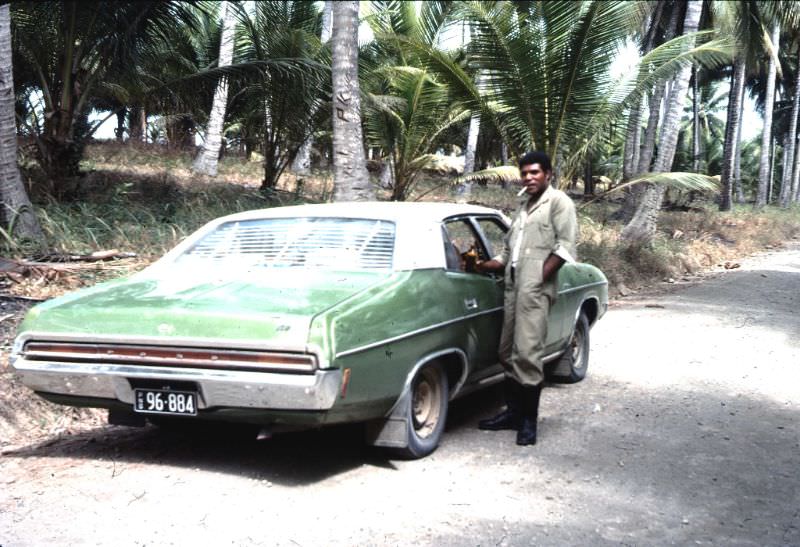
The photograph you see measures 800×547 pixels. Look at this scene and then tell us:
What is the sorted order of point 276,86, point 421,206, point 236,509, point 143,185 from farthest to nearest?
point 143,185 < point 276,86 < point 421,206 < point 236,509

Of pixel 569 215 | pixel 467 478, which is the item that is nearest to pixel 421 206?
pixel 569 215

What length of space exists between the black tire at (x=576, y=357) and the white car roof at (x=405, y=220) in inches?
74.1

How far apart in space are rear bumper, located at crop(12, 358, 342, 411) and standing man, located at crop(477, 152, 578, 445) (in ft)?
5.43

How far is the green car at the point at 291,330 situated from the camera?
12.9ft

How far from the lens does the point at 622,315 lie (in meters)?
10.8

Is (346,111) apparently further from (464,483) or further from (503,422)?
(464,483)

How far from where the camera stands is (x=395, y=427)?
4.50 metres

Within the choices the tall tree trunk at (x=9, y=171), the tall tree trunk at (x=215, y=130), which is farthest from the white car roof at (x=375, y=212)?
the tall tree trunk at (x=215, y=130)

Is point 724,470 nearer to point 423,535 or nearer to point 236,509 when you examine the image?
point 423,535

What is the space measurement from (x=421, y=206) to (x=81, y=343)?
237 centimetres

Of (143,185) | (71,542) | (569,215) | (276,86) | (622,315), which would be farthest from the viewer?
(143,185)

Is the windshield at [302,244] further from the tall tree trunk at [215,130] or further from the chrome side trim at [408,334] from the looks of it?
the tall tree trunk at [215,130]

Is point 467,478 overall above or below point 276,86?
below

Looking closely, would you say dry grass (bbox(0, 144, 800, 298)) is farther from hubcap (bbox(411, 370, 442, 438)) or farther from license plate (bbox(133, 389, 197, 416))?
hubcap (bbox(411, 370, 442, 438))
